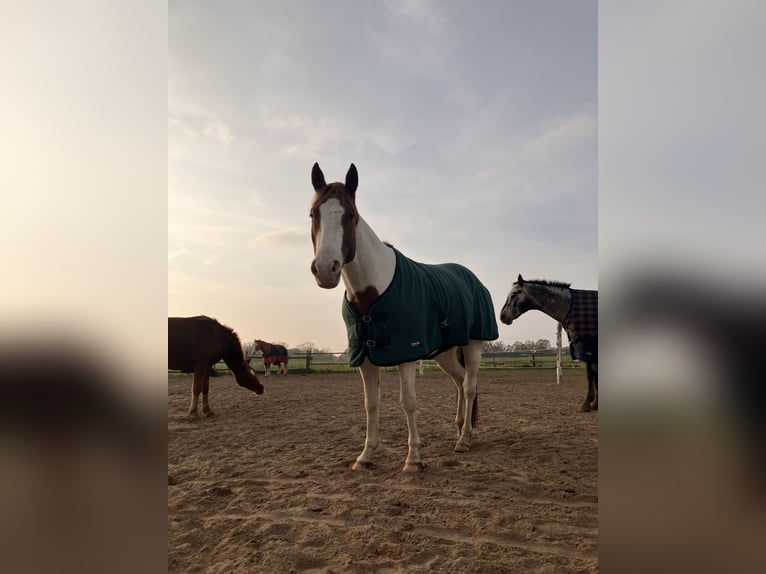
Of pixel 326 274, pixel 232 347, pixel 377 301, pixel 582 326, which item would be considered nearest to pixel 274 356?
pixel 232 347

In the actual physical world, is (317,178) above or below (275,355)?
above

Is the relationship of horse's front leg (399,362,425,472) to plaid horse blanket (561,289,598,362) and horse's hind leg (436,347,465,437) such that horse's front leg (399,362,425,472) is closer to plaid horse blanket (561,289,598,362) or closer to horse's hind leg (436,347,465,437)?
horse's hind leg (436,347,465,437)

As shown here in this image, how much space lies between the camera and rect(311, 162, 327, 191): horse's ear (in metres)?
3.35

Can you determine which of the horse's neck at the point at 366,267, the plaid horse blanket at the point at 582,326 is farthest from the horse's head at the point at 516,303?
the horse's neck at the point at 366,267

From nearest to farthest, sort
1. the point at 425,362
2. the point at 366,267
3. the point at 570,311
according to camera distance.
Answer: the point at 366,267 → the point at 570,311 → the point at 425,362

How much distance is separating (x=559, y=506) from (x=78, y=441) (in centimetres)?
293

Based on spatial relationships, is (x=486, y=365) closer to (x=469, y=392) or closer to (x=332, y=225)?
(x=469, y=392)

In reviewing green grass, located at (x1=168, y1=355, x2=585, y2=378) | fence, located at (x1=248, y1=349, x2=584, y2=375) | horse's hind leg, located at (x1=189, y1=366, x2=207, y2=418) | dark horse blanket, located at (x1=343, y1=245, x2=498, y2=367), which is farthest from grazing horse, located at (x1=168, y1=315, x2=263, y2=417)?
green grass, located at (x1=168, y1=355, x2=585, y2=378)

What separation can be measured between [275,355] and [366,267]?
17238 mm

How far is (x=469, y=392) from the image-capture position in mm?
4617

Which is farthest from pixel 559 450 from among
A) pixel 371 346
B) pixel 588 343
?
pixel 588 343

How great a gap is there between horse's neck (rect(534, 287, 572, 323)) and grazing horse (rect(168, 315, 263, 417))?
A: 19.3 feet

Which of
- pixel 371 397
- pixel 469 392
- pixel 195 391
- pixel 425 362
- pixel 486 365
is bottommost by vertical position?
pixel 486 365

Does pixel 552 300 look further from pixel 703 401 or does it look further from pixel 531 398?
pixel 703 401
